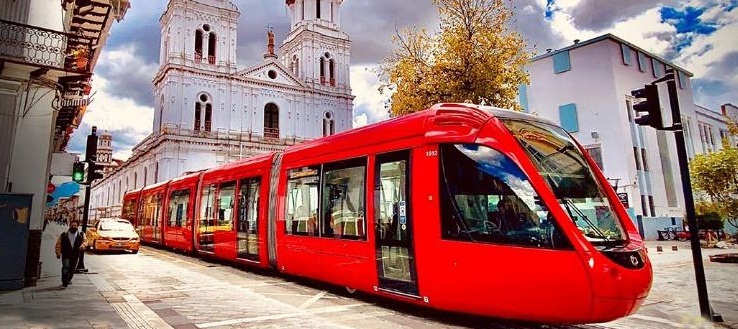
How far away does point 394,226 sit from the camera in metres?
6.52

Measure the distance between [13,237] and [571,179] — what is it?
32.8 ft

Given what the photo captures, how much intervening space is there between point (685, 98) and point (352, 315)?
34893mm

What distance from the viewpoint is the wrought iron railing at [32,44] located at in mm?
9422

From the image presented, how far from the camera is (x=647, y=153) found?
27.5 m

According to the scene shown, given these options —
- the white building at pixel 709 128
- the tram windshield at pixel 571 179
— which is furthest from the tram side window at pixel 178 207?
the white building at pixel 709 128


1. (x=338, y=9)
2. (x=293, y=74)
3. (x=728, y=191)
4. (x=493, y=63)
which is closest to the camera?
(x=493, y=63)

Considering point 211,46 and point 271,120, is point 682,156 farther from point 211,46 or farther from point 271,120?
point 211,46

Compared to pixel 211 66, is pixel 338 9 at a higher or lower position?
higher

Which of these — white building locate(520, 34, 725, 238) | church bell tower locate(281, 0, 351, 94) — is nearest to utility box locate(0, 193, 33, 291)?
white building locate(520, 34, 725, 238)

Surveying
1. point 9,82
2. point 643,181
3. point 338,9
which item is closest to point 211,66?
point 338,9

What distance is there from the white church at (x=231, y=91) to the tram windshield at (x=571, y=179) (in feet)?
127

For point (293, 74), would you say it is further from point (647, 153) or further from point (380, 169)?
point (380, 169)

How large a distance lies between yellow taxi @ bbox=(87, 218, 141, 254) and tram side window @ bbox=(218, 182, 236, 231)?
693 centimetres

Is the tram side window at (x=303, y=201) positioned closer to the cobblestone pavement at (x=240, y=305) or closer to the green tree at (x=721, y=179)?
the cobblestone pavement at (x=240, y=305)
